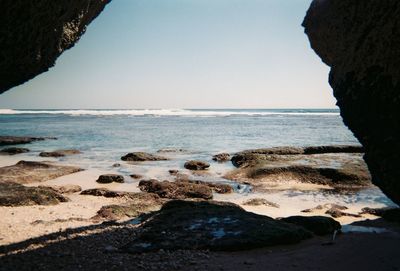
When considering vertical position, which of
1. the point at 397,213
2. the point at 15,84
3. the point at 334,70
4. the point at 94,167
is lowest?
the point at 94,167

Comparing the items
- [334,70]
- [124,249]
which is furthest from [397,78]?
[124,249]

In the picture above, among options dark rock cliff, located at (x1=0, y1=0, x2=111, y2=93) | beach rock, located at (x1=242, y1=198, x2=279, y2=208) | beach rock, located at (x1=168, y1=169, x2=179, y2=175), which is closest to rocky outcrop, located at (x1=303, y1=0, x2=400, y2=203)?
beach rock, located at (x1=242, y1=198, x2=279, y2=208)

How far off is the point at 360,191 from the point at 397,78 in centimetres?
946

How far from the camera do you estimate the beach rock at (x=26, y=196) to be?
9.80 metres

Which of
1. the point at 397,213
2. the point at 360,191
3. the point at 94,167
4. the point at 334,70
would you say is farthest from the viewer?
the point at 94,167

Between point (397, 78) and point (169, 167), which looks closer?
point (397, 78)

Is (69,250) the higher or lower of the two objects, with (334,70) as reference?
lower

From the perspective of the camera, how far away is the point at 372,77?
559 centimetres

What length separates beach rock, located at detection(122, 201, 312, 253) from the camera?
20.9ft

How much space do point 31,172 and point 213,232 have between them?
1134 centimetres

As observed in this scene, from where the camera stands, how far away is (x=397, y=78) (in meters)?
5.02

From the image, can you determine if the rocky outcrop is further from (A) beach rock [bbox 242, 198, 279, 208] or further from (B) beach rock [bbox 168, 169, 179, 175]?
(B) beach rock [bbox 168, 169, 179, 175]

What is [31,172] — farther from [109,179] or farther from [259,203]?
[259,203]

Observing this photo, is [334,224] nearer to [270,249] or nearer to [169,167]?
[270,249]
